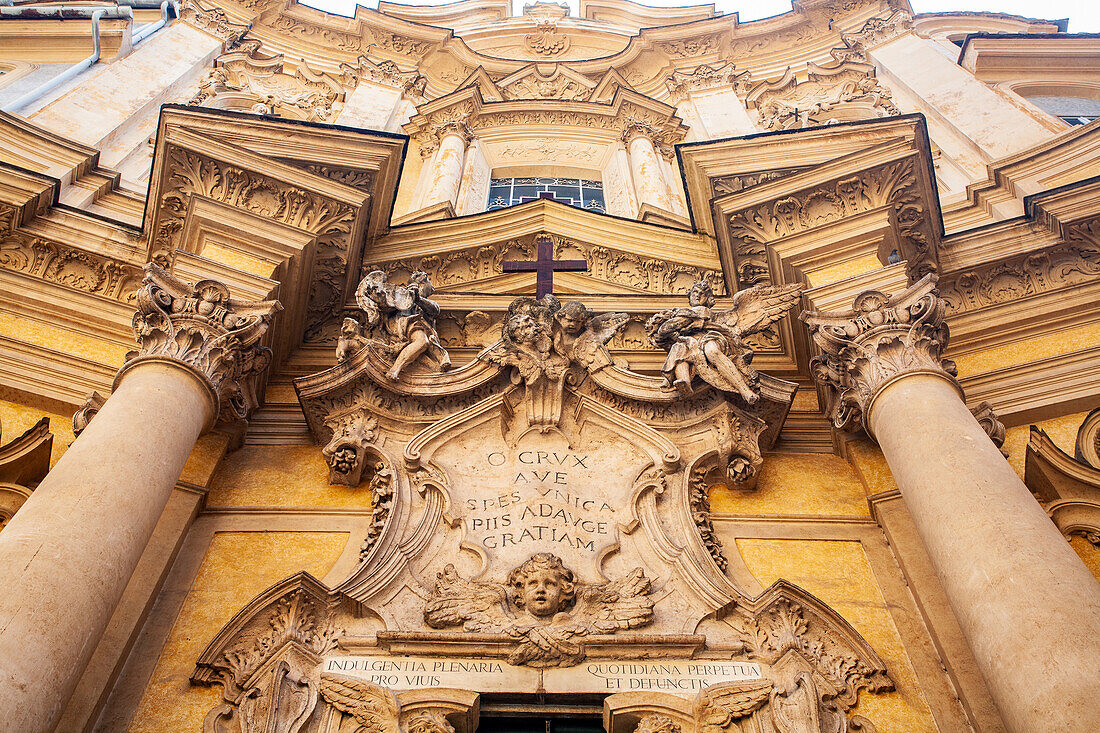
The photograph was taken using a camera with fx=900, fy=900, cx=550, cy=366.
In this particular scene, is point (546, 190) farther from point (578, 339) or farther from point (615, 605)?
point (615, 605)

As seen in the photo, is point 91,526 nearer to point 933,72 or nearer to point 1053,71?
point 933,72

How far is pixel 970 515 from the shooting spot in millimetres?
5461

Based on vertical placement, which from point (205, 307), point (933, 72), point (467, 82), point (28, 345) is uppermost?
point (467, 82)

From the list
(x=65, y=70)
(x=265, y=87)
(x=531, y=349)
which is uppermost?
(x=265, y=87)

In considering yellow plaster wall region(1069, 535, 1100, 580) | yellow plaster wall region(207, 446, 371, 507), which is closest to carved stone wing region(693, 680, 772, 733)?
yellow plaster wall region(1069, 535, 1100, 580)

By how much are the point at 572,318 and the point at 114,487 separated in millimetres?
3902

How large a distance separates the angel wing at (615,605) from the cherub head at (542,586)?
0.11 m

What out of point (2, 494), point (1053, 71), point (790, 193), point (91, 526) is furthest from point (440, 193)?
point (1053, 71)

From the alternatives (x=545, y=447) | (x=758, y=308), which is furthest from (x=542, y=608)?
(x=758, y=308)

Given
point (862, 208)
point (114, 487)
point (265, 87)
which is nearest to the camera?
point (114, 487)

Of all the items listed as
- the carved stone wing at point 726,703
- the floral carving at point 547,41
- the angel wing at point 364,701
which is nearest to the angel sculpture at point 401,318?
the angel wing at point 364,701

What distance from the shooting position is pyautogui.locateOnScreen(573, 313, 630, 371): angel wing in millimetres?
7930

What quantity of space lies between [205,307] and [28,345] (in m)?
2.27

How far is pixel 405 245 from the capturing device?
10.8 metres
